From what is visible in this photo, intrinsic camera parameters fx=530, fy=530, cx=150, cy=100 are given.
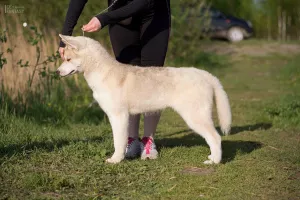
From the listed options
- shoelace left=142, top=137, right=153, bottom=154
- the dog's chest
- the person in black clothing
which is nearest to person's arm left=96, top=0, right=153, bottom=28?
the person in black clothing

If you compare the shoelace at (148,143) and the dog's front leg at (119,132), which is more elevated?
the dog's front leg at (119,132)

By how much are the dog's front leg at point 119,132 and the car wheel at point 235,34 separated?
15.3 meters

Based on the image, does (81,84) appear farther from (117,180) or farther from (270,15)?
(270,15)

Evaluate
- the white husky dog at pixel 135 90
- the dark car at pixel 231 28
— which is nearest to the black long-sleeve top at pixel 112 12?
the white husky dog at pixel 135 90

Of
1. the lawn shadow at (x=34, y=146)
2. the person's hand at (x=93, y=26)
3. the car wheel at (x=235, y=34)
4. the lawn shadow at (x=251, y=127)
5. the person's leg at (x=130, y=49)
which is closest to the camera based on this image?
the person's hand at (x=93, y=26)

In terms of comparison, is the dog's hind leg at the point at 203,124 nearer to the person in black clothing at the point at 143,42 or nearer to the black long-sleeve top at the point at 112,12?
the person in black clothing at the point at 143,42

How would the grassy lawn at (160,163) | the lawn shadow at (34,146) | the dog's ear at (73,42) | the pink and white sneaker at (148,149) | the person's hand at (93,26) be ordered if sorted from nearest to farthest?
the grassy lawn at (160,163), the dog's ear at (73,42), the person's hand at (93,26), the lawn shadow at (34,146), the pink and white sneaker at (148,149)

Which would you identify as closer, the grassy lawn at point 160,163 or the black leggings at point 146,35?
the grassy lawn at point 160,163

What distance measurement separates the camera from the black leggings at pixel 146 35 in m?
5.25

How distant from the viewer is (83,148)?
520 centimetres

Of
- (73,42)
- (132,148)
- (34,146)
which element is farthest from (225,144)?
(73,42)

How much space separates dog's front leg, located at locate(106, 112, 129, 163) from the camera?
4.80m

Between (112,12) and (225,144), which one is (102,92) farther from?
(225,144)

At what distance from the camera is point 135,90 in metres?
4.85
